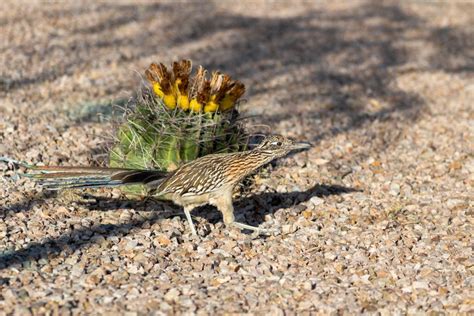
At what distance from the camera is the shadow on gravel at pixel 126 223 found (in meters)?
5.18

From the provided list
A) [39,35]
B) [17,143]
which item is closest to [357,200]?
[17,143]

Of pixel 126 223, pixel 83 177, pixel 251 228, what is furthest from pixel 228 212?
pixel 83 177

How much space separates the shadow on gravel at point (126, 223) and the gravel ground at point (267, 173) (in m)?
0.02

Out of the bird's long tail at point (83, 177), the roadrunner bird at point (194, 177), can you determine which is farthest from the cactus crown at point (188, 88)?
the bird's long tail at point (83, 177)

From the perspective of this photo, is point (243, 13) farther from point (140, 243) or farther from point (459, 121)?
point (140, 243)

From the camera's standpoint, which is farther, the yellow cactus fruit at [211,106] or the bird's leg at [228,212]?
the yellow cactus fruit at [211,106]

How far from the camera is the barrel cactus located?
591cm

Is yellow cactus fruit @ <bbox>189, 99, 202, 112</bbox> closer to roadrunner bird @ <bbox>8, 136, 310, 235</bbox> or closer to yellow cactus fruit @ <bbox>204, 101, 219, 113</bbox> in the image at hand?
yellow cactus fruit @ <bbox>204, 101, 219, 113</bbox>

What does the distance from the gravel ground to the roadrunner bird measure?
0.25 m

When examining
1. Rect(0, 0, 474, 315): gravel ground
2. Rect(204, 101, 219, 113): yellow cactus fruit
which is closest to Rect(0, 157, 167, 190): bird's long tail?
Rect(0, 0, 474, 315): gravel ground

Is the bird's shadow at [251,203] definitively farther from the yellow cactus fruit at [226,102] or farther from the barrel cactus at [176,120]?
the yellow cactus fruit at [226,102]

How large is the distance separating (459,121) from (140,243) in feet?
15.5

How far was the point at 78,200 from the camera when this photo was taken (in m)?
6.02

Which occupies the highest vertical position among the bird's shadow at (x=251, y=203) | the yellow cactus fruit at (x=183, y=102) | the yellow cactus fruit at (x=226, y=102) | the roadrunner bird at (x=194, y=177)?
the yellow cactus fruit at (x=183, y=102)
